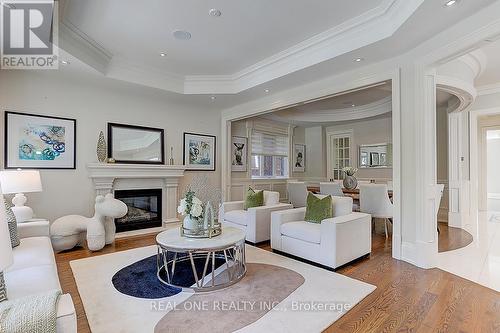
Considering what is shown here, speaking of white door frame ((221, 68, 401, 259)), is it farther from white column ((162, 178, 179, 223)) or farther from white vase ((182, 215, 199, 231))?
white vase ((182, 215, 199, 231))

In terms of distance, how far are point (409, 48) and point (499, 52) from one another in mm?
1728

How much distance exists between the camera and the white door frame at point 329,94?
3.39 meters

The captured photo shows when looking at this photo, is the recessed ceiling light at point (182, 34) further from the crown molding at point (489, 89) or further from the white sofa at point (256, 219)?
the crown molding at point (489, 89)

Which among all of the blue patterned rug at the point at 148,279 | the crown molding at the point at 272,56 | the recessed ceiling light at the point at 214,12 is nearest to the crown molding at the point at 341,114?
the crown molding at the point at 272,56

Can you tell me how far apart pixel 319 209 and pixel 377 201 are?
1605mm

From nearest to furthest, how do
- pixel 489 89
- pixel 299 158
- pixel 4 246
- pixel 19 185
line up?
pixel 4 246 → pixel 19 185 → pixel 489 89 → pixel 299 158

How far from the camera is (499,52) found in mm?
3777

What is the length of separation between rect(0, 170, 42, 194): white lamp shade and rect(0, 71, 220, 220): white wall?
3.37 ft

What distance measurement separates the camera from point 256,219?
414 centimetres

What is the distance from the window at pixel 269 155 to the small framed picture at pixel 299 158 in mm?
353

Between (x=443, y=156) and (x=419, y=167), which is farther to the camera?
(x=443, y=156)

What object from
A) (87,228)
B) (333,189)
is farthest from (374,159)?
(87,228)

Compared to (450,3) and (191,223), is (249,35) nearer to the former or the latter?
(450,3)

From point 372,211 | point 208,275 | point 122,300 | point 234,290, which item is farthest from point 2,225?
point 372,211
